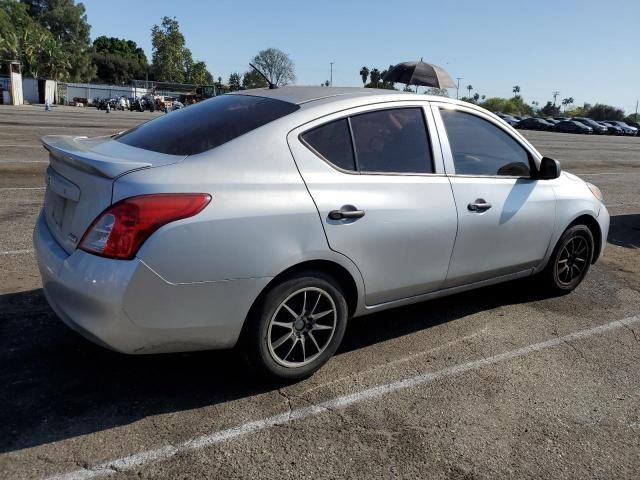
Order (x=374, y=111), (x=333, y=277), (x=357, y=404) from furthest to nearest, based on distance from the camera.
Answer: (x=374, y=111) → (x=333, y=277) → (x=357, y=404)

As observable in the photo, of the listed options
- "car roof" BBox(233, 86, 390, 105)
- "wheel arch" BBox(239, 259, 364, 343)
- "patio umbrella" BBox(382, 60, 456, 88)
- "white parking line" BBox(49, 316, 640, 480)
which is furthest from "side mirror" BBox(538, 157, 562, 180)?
"patio umbrella" BBox(382, 60, 456, 88)

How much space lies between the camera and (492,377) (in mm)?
3699

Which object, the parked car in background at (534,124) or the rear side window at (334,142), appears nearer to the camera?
the rear side window at (334,142)

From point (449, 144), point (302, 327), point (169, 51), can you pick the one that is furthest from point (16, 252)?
point (169, 51)

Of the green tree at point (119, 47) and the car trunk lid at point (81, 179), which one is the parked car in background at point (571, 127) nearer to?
the car trunk lid at point (81, 179)

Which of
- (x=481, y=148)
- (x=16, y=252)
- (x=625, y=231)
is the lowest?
(x=16, y=252)

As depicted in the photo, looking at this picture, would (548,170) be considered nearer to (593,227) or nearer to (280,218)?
(593,227)

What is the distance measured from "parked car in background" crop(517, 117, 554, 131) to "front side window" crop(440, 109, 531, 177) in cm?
6539

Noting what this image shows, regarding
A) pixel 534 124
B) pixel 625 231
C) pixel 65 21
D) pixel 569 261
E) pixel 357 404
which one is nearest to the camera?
pixel 357 404

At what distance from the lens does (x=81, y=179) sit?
3.08 meters

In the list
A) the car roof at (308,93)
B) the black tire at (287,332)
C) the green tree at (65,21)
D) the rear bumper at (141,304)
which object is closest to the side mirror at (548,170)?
the car roof at (308,93)

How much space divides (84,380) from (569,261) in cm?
406

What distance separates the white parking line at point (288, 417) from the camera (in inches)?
103

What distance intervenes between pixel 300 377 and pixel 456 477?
1.10 metres
